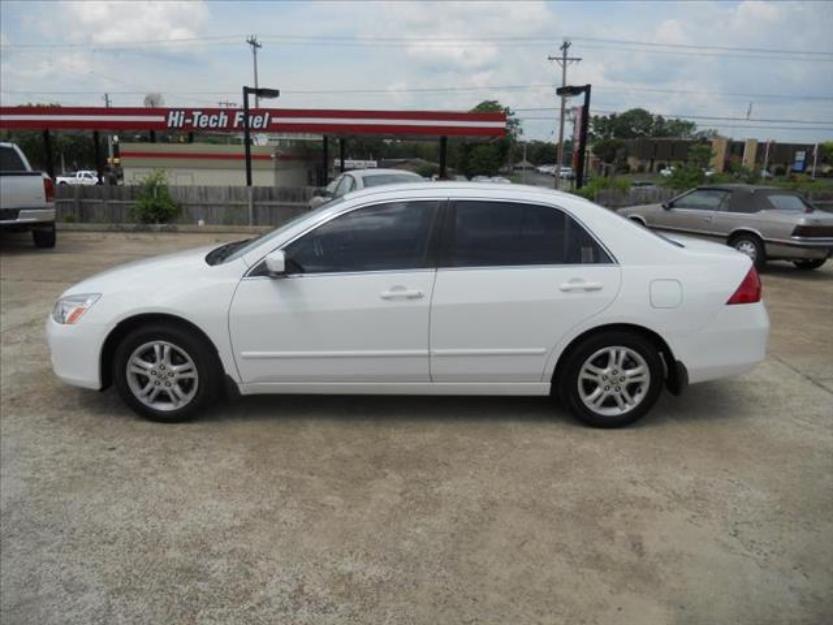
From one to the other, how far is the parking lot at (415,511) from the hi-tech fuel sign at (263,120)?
663 inches

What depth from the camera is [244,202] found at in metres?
19.5

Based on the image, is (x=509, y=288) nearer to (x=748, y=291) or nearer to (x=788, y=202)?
(x=748, y=291)

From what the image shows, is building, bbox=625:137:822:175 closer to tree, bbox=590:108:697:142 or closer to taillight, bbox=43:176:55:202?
tree, bbox=590:108:697:142

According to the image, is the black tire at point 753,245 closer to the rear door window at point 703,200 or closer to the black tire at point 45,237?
the rear door window at point 703,200

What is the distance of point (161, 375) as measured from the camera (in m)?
4.67

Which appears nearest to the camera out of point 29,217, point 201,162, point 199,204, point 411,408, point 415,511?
point 415,511

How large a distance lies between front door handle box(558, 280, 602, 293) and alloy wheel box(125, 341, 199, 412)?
2.38m

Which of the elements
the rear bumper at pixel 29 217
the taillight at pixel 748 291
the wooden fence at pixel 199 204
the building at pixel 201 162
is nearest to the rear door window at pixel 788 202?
the taillight at pixel 748 291

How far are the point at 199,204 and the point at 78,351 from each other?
50.8 ft

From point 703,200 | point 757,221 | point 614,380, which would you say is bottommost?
point 614,380

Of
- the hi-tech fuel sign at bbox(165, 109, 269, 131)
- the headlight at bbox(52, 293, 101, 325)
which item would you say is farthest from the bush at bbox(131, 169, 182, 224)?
the headlight at bbox(52, 293, 101, 325)

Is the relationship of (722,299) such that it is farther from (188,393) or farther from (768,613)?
(188,393)

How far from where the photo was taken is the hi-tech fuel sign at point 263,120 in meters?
21.3

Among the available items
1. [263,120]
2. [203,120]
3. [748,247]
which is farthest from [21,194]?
[203,120]
